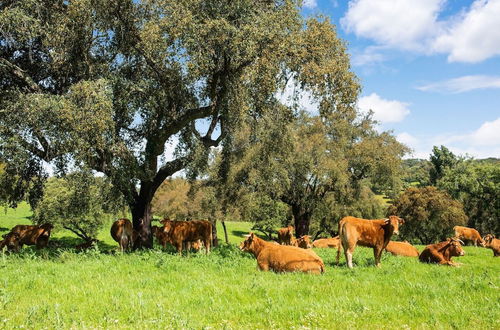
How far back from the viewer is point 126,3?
14242 mm

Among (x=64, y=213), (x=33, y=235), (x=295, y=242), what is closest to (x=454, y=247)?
(x=295, y=242)

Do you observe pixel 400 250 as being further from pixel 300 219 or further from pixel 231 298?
pixel 300 219

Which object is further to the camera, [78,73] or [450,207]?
[450,207]

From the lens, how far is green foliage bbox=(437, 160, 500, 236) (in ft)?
167

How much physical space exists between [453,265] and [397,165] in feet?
54.1

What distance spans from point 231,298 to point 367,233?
7008 mm

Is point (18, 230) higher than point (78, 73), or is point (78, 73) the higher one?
point (78, 73)

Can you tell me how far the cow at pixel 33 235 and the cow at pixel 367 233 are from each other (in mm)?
13841

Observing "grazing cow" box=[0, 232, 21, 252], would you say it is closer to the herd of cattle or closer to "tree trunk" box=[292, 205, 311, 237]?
the herd of cattle

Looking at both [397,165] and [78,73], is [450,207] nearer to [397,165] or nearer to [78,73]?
[397,165]

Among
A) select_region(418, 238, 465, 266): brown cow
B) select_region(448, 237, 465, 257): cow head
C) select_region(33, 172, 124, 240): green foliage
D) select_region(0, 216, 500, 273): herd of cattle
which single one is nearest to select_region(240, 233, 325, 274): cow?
select_region(0, 216, 500, 273): herd of cattle

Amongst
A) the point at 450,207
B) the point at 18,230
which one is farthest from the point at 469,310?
the point at 450,207

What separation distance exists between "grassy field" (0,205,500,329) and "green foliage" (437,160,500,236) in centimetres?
4874

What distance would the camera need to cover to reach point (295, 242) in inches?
795
